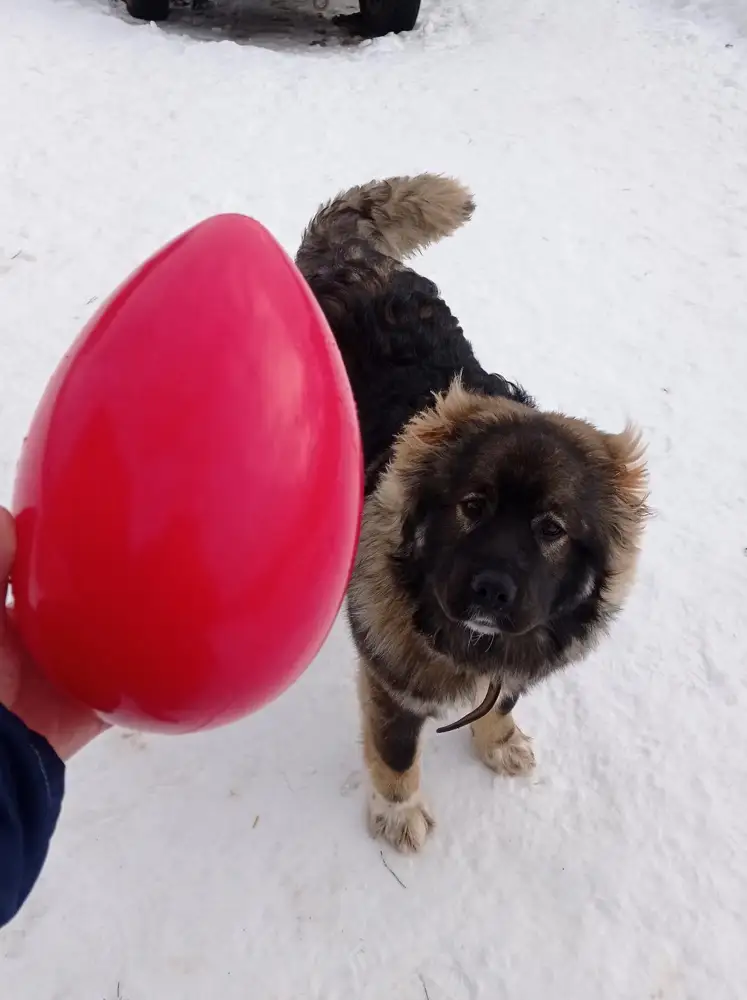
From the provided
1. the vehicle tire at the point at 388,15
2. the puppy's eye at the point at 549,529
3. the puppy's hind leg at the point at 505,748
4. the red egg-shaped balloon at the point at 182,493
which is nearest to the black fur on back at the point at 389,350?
the puppy's eye at the point at 549,529

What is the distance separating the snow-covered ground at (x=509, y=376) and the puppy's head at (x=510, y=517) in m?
0.95

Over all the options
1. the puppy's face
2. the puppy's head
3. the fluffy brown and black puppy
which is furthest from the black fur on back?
the puppy's face

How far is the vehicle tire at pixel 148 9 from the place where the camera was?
23.7 ft

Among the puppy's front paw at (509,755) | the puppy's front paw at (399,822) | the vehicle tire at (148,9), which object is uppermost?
the vehicle tire at (148,9)

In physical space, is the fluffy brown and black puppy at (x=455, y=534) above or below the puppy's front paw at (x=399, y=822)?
above

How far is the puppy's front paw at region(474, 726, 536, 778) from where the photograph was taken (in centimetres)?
258

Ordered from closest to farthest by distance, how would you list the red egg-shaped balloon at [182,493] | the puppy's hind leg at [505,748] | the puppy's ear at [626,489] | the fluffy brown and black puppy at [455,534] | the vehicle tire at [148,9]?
1. the red egg-shaped balloon at [182,493]
2. the fluffy brown and black puppy at [455,534]
3. the puppy's ear at [626,489]
4. the puppy's hind leg at [505,748]
5. the vehicle tire at [148,9]

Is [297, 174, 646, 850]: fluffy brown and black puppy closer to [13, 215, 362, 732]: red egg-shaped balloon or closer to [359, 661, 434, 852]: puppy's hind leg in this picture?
[359, 661, 434, 852]: puppy's hind leg

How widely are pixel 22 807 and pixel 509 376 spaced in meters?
3.44

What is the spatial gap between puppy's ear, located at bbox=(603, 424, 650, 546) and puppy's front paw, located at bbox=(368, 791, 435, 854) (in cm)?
115

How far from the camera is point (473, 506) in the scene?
1.83 meters

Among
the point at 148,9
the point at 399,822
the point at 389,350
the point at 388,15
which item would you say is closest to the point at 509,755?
the point at 399,822

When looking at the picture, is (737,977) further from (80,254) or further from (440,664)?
(80,254)

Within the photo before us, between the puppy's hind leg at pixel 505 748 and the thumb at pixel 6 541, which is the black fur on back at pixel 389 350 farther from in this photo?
the thumb at pixel 6 541
